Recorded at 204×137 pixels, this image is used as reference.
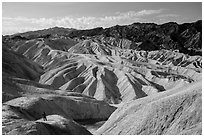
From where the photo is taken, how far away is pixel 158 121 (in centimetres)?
1728

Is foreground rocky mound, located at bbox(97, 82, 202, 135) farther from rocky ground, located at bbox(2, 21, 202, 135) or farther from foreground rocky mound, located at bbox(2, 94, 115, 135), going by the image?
foreground rocky mound, located at bbox(2, 94, 115, 135)

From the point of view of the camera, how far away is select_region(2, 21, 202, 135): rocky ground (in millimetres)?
17406

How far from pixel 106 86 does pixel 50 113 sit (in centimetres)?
3209

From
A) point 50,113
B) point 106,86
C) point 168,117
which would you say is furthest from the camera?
point 106,86

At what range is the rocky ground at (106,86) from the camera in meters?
17.4

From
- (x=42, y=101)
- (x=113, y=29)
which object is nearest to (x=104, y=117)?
(x=42, y=101)

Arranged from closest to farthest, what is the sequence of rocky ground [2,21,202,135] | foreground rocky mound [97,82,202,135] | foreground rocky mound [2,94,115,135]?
1. foreground rocky mound [97,82,202,135]
2. foreground rocky mound [2,94,115,135]
3. rocky ground [2,21,202,135]

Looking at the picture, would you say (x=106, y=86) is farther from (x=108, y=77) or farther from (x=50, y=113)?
(x=50, y=113)

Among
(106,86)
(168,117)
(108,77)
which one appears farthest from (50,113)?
(108,77)

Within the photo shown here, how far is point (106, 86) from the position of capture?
2621 inches

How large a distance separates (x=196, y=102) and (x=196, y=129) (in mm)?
1982

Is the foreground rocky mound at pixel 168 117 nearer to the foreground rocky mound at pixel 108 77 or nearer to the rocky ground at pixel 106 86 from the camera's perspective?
the rocky ground at pixel 106 86

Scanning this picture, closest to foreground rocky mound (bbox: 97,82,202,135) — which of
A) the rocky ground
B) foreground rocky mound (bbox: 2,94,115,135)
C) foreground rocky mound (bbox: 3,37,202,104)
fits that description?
the rocky ground

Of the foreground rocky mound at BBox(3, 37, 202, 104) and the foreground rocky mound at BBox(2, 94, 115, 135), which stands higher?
the foreground rocky mound at BBox(2, 94, 115, 135)
